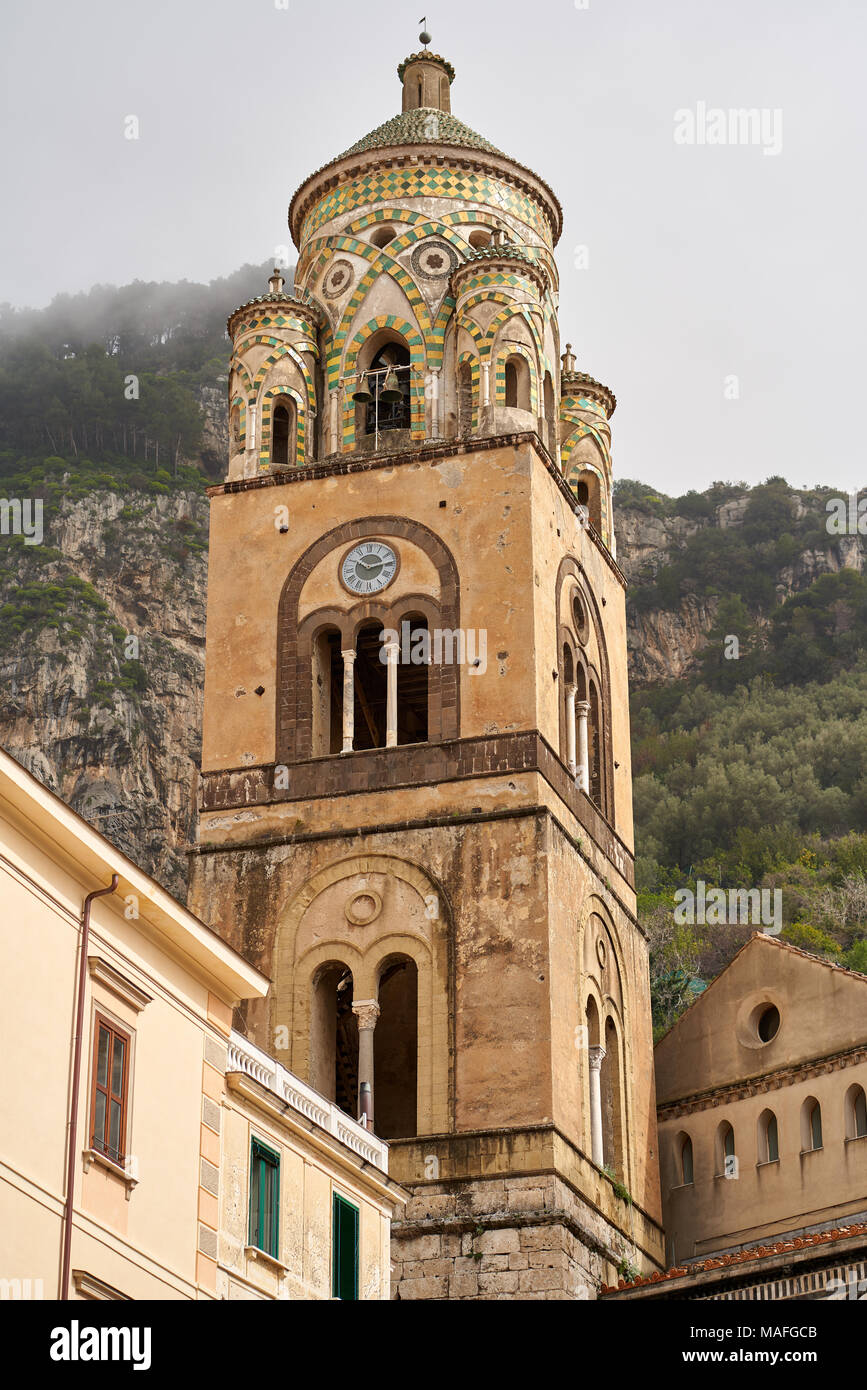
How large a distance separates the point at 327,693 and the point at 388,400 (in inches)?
206

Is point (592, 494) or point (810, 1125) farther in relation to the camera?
point (592, 494)

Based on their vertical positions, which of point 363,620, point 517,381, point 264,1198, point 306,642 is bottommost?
point 264,1198

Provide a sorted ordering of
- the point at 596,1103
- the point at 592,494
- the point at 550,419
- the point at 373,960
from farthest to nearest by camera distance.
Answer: the point at 592,494 < the point at 550,419 < the point at 596,1103 < the point at 373,960

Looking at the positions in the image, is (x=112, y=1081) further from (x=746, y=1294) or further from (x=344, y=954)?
(x=344, y=954)

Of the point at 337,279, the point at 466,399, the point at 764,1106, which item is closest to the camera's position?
the point at 764,1106

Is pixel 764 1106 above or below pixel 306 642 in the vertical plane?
below

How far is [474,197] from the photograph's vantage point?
134 feet

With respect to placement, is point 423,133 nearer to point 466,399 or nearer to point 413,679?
point 466,399

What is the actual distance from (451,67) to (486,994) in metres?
18.6

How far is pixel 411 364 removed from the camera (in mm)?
39250

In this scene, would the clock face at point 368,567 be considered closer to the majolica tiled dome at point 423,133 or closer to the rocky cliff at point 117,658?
the majolica tiled dome at point 423,133

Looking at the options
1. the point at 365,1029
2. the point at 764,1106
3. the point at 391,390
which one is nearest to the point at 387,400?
the point at 391,390

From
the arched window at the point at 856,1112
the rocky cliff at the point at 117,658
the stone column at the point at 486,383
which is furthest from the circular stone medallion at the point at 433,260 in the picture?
the rocky cliff at the point at 117,658

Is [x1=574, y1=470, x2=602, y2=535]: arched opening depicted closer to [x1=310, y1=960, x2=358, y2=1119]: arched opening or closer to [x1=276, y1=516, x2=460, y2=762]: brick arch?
[x1=276, y1=516, x2=460, y2=762]: brick arch
